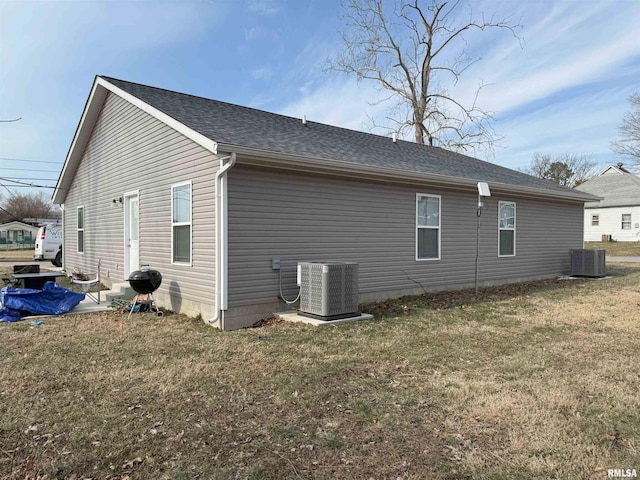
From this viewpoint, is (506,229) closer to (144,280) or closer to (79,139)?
(144,280)

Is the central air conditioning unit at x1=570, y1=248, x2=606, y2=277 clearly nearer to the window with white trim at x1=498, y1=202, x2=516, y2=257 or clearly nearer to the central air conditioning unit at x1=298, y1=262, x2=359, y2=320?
the window with white trim at x1=498, y1=202, x2=516, y2=257

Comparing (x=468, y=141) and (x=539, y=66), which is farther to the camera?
(x=468, y=141)

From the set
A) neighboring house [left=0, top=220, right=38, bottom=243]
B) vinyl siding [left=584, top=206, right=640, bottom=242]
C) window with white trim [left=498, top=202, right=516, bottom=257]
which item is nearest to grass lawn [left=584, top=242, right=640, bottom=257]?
Result: vinyl siding [left=584, top=206, right=640, bottom=242]

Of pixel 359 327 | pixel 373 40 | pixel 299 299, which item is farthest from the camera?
pixel 373 40

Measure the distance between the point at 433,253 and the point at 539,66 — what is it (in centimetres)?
861

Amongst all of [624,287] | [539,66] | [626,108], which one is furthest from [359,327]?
[626,108]

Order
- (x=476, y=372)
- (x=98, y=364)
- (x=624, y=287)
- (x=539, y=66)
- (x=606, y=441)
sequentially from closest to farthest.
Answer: (x=606, y=441)
(x=476, y=372)
(x=98, y=364)
(x=624, y=287)
(x=539, y=66)

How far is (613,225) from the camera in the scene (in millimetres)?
29016

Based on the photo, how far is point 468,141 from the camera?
2267 cm

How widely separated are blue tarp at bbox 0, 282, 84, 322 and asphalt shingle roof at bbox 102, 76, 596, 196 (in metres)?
3.71

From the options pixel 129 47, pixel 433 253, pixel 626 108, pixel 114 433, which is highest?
pixel 626 108

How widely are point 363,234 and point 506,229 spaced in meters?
4.87

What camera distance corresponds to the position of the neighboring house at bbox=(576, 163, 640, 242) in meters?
28.1

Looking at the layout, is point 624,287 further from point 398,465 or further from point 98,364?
point 98,364
